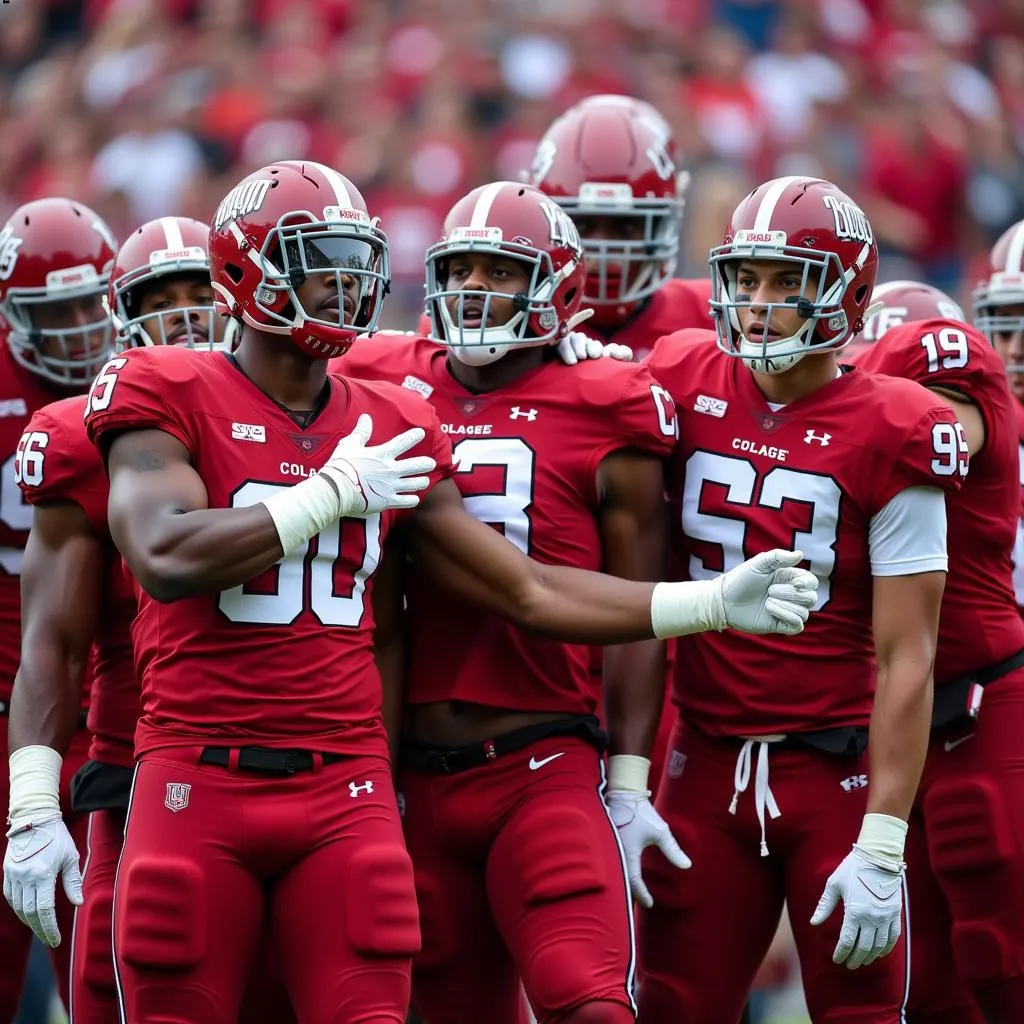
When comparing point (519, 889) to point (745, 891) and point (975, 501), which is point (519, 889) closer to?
point (745, 891)

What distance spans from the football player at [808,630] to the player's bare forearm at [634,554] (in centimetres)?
5

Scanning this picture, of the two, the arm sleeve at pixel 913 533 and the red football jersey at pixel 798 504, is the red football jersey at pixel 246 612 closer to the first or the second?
the red football jersey at pixel 798 504

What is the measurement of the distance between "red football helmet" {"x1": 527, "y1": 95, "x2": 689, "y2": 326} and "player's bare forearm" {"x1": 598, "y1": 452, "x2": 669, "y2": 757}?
1147 millimetres

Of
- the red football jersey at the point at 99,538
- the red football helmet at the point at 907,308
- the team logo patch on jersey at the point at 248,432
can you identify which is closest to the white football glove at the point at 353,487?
the team logo patch on jersey at the point at 248,432

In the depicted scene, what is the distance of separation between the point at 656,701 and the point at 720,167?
5.34m

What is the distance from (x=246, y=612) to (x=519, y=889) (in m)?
0.85

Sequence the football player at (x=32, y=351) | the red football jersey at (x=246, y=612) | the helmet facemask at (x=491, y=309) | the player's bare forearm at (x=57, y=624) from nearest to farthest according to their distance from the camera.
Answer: the red football jersey at (x=246, y=612) < the player's bare forearm at (x=57, y=624) < the helmet facemask at (x=491, y=309) < the football player at (x=32, y=351)

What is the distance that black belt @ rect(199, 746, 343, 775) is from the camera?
10.6ft

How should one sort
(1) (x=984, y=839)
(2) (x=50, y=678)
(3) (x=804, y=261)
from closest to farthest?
(2) (x=50, y=678) < (3) (x=804, y=261) < (1) (x=984, y=839)

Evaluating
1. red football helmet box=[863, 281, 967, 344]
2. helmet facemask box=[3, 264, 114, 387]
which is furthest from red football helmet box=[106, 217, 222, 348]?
red football helmet box=[863, 281, 967, 344]

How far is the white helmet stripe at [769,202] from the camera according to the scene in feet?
12.5

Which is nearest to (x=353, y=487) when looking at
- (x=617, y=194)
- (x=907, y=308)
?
(x=617, y=194)

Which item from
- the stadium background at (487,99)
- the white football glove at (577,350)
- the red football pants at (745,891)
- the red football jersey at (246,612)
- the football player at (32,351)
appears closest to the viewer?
the red football jersey at (246,612)

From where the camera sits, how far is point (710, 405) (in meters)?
3.93
